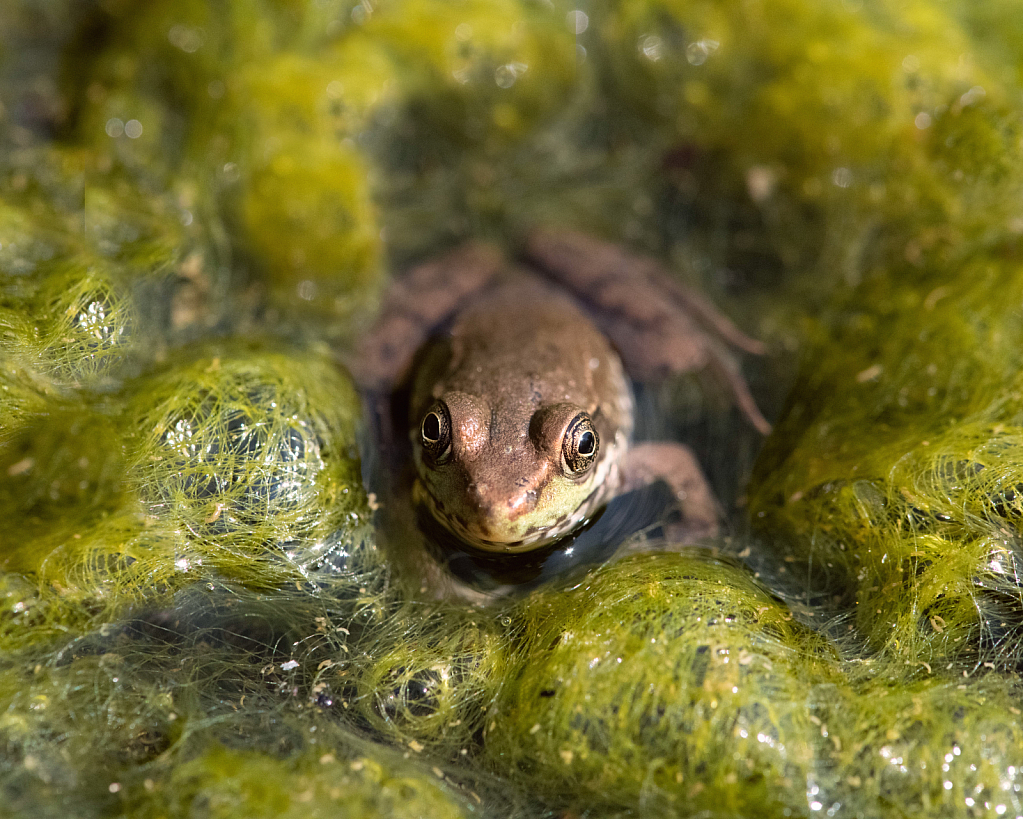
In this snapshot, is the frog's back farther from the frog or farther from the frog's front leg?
the frog's front leg

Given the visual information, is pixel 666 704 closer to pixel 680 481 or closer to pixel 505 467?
pixel 505 467

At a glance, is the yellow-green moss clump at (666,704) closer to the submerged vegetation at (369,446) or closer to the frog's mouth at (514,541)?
the submerged vegetation at (369,446)

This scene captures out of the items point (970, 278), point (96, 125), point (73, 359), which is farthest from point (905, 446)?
point (96, 125)

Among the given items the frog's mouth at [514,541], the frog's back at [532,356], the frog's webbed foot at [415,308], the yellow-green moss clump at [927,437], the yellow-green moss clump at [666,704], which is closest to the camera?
the yellow-green moss clump at [666,704]

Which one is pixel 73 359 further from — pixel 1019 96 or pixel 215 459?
pixel 1019 96

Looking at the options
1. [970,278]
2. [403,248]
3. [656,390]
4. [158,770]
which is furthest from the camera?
[403,248]

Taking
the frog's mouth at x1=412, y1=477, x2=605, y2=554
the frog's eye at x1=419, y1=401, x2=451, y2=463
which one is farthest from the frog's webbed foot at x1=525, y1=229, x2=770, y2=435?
the frog's eye at x1=419, y1=401, x2=451, y2=463

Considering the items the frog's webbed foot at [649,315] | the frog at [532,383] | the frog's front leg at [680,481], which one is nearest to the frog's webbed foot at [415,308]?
the frog at [532,383]
